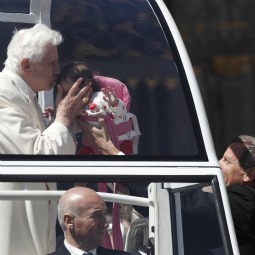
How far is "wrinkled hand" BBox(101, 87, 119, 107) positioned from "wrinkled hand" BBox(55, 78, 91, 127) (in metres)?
0.07

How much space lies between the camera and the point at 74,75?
3.95 meters

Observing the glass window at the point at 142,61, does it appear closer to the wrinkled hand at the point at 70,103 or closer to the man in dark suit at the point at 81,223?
the wrinkled hand at the point at 70,103

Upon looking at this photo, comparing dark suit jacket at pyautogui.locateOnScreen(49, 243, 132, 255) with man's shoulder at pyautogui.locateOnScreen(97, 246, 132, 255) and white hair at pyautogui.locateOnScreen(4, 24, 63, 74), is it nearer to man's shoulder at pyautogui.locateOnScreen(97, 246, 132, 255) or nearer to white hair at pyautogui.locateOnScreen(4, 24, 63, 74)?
man's shoulder at pyautogui.locateOnScreen(97, 246, 132, 255)

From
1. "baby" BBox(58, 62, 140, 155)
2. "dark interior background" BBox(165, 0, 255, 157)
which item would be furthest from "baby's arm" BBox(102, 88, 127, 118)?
"dark interior background" BBox(165, 0, 255, 157)

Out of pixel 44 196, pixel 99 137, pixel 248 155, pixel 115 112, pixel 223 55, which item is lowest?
pixel 44 196

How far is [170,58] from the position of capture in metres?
4.03

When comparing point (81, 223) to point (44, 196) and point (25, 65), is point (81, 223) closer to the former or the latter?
point (44, 196)

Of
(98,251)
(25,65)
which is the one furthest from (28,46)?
(98,251)

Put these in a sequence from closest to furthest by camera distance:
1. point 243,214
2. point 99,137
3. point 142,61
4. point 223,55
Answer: point 99,137 < point 142,61 < point 243,214 < point 223,55

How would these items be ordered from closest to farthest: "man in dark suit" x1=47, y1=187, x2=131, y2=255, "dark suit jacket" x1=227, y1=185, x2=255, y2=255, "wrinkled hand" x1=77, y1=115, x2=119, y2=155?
"man in dark suit" x1=47, y1=187, x2=131, y2=255 < "wrinkled hand" x1=77, y1=115, x2=119, y2=155 < "dark suit jacket" x1=227, y1=185, x2=255, y2=255

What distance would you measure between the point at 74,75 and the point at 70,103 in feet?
0.34

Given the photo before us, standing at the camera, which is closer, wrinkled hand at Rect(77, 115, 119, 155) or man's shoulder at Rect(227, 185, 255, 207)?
wrinkled hand at Rect(77, 115, 119, 155)

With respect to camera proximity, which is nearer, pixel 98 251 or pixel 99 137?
pixel 98 251

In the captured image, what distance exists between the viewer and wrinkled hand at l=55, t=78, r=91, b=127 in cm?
390
